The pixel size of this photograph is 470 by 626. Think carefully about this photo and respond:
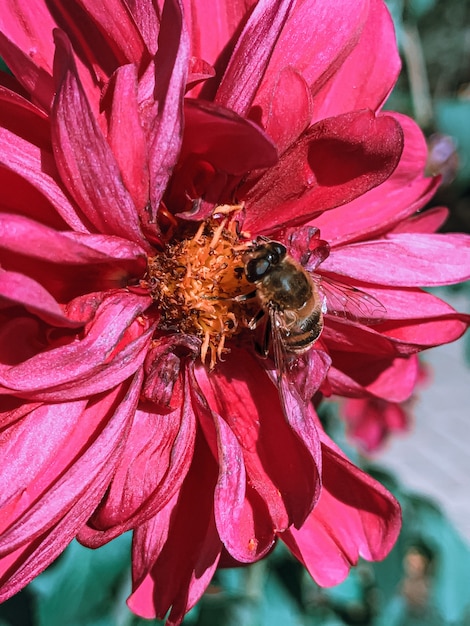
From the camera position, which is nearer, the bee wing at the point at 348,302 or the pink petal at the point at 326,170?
the pink petal at the point at 326,170

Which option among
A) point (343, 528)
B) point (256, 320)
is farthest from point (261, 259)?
point (343, 528)

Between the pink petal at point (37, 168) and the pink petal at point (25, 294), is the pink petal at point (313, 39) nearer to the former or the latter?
the pink petal at point (37, 168)

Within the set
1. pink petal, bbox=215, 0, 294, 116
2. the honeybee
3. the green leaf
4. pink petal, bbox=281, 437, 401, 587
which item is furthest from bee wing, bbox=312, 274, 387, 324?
the green leaf

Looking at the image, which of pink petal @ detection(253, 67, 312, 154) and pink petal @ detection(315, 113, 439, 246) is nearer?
pink petal @ detection(253, 67, 312, 154)

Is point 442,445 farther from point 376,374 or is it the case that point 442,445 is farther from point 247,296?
point 247,296

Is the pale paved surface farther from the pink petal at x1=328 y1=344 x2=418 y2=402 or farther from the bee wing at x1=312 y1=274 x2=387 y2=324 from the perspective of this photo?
the bee wing at x1=312 y1=274 x2=387 y2=324

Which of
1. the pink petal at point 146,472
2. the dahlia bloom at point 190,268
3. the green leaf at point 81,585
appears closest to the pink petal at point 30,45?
the dahlia bloom at point 190,268
